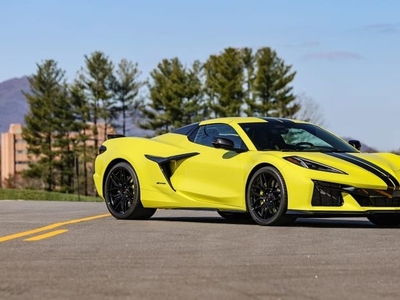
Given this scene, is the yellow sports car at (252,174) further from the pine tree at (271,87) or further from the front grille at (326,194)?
the pine tree at (271,87)

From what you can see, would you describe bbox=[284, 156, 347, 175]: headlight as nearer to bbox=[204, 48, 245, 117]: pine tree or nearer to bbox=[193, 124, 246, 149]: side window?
bbox=[193, 124, 246, 149]: side window

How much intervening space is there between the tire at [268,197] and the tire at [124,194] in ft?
5.76

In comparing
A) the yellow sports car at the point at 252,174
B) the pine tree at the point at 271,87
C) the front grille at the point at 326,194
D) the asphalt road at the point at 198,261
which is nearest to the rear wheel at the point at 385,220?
the yellow sports car at the point at 252,174

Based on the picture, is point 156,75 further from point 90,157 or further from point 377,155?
point 377,155

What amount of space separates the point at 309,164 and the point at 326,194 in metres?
0.38

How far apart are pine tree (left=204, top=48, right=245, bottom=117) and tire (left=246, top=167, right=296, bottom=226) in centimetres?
7101

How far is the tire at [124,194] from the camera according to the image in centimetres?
1180

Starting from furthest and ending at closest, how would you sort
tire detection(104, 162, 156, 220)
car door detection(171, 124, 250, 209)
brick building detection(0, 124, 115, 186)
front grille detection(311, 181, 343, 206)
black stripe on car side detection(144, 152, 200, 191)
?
brick building detection(0, 124, 115, 186), tire detection(104, 162, 156, 220), black stripe on car side detection(144, 152, 200, 191), car door detection(171, 124, 250, 209), front grille detection(311, 181, 343, 206)

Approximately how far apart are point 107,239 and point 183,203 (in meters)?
2.72

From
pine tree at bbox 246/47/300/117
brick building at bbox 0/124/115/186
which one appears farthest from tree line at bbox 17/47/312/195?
brick building at bbox 0/124/115/186

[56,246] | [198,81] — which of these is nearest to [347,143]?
[56,246]

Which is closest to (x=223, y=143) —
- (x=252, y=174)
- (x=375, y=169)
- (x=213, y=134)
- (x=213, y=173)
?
(x=213, y=173)

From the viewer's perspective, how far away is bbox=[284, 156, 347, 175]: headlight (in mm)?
10171

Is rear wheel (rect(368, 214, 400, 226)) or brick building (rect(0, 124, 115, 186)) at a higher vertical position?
brick building (rect(0, 124, 115, 186))
